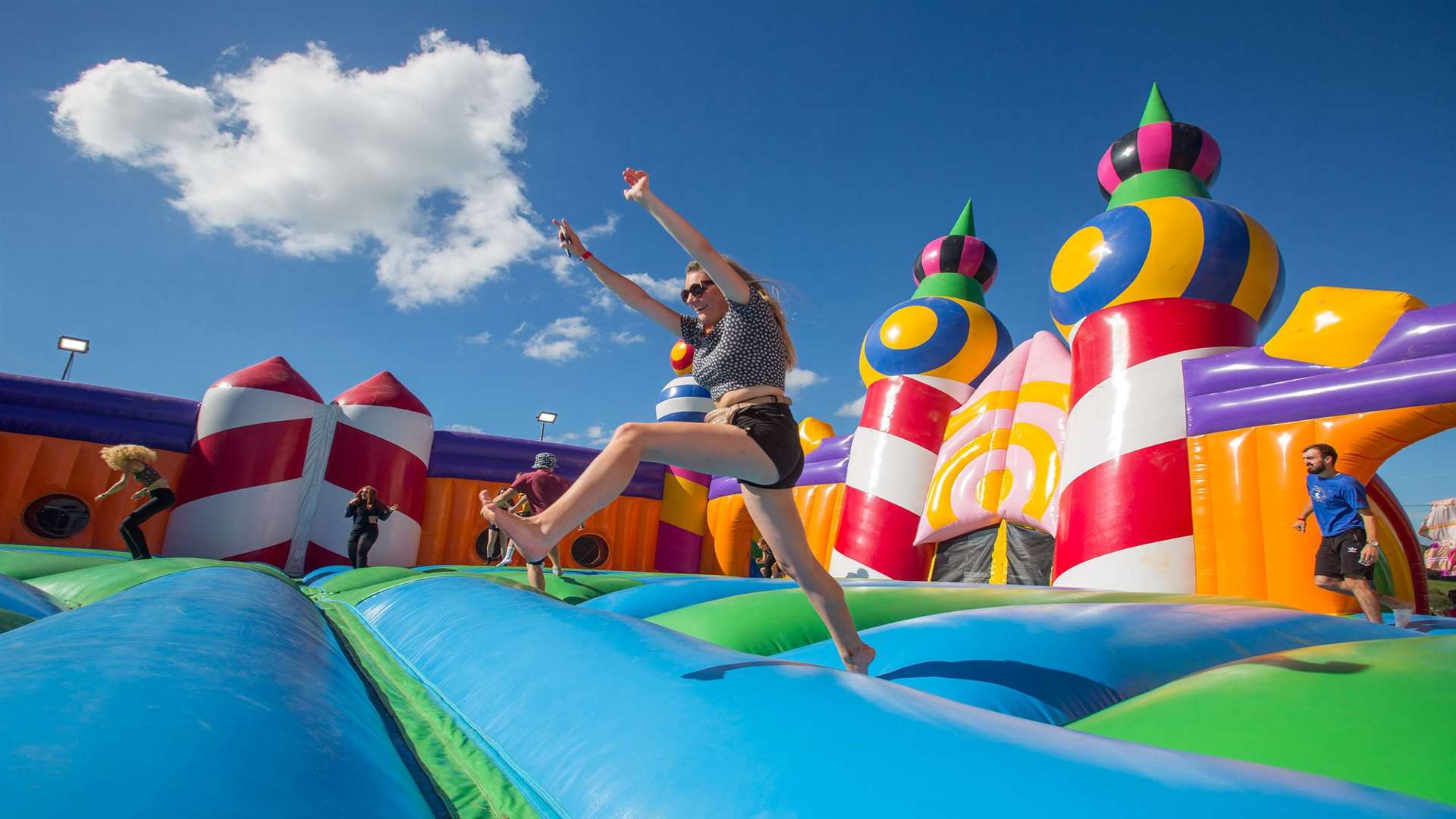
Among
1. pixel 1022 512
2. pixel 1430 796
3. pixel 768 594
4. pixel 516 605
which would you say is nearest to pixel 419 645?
pixel 516 605

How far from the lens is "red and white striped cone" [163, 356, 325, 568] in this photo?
6.33 metres

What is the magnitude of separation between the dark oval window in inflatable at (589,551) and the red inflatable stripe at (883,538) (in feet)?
10.9

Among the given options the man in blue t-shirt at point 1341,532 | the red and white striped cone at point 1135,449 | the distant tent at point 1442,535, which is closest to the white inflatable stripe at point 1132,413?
the red and white striped cone at point 1135,449

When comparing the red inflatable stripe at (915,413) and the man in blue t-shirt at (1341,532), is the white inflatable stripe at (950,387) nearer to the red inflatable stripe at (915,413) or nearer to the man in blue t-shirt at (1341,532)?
the red inflatable stripe at (915,413)

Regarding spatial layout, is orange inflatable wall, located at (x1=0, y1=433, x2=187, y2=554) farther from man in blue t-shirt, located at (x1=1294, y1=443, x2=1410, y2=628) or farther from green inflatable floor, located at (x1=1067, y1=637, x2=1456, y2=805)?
man in blue t-shirt, located at (x1=1294, y1=443, x2=1410, y2=628)

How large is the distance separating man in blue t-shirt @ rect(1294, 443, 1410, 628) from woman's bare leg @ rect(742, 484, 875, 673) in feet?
9.24

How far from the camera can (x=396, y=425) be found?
7.20 m

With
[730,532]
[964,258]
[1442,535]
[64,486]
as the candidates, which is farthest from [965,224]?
[1442,535]

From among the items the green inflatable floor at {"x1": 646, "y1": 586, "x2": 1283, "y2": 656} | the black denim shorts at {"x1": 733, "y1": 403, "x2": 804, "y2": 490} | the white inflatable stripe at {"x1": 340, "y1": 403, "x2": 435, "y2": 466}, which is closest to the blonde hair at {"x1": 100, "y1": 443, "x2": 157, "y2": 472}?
the white inflatable stripe at {"x1": 340, "y1": 403, "x2": 435, "y2": 466}

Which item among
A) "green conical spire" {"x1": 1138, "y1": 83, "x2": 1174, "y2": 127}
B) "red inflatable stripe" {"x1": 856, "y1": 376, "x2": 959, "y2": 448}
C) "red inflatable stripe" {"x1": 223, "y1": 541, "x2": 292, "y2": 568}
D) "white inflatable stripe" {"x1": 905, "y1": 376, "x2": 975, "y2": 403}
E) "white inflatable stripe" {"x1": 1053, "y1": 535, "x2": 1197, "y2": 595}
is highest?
"green conical spire" {"x1": 1138, "y1": 83, "x2": 1174, "y2": 127}

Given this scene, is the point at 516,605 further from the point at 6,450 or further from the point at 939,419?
the point at 6,450

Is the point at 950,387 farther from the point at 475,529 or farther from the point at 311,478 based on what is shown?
the point at 311,478

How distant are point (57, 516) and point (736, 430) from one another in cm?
733

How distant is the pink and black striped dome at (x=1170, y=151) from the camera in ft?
16.3
